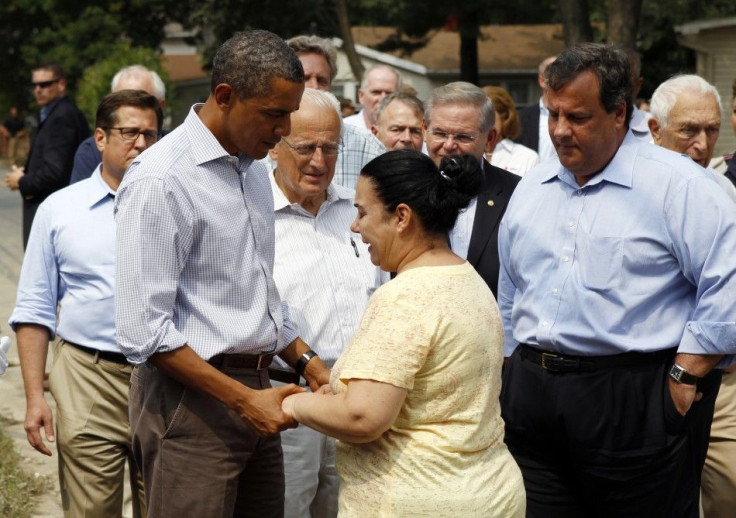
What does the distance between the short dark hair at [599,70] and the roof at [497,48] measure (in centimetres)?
3799

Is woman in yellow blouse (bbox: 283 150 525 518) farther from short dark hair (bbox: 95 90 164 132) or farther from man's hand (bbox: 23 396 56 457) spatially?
short dark hair (bbox: 95 90 164 132)

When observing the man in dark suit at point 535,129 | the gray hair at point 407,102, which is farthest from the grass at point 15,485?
the man in dark suit at point 535,129

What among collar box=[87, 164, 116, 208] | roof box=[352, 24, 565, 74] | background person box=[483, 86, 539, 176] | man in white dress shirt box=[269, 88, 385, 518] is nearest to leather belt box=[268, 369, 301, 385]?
man in white dress shirt box=[269, 88, 385, 518]

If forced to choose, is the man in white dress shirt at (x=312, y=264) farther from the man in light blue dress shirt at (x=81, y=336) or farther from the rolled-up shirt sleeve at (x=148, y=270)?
the rolled-up shirt sleeve at (x=148, y=270)

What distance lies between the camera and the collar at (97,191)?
4918 mm

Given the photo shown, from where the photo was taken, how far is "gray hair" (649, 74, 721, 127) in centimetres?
547

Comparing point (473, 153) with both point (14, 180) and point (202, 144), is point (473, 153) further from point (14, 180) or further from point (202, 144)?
point (14, 180)

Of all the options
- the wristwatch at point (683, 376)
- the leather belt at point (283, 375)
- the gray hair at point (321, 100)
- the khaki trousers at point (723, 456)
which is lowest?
the khaki trousers at point (723, 456)

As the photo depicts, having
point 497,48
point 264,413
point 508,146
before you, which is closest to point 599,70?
point 264,413

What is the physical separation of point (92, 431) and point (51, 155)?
4243 mm

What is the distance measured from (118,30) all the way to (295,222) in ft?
125

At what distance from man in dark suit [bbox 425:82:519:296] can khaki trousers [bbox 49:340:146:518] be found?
1.64 metres

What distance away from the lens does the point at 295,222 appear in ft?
15.4

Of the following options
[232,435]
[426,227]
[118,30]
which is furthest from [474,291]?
[118,30]
